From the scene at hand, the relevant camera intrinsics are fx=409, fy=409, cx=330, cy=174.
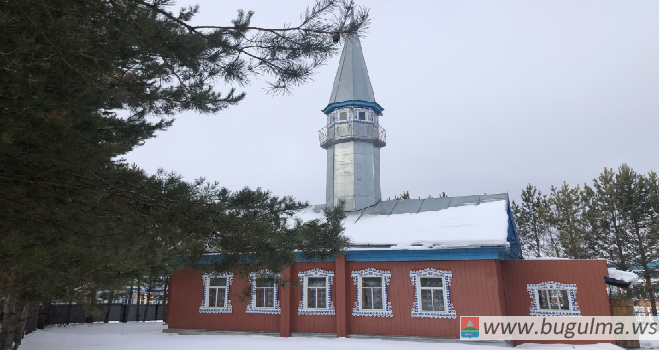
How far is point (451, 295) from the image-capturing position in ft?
41.6

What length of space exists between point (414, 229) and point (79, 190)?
39.5ft

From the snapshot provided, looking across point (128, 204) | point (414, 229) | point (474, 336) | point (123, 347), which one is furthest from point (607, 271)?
point (123, 347)

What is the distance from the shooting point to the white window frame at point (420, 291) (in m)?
12.6

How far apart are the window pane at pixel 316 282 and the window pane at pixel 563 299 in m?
7.68

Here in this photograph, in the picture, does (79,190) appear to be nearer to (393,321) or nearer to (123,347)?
(123,347)

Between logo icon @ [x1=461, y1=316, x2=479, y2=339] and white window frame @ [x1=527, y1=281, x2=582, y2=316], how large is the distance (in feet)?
7.83

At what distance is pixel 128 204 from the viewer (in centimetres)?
490

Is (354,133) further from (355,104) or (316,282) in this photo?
(316,282)

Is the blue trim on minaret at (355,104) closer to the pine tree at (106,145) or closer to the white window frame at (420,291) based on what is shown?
the white window frame at (420,291)

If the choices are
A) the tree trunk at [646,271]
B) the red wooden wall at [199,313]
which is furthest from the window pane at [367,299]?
the tree trunk at [646,271]

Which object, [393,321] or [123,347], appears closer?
[123,347]

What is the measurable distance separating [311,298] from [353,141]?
8691mm

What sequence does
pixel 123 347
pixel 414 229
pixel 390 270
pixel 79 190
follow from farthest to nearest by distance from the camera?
pixel 414 229, pixel 390 270, pixel 123 347, pixel 79 190

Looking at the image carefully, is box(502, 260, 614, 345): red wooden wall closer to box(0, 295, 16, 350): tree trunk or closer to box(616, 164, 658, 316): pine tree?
box(616, 164, 658, 316): pine tree
